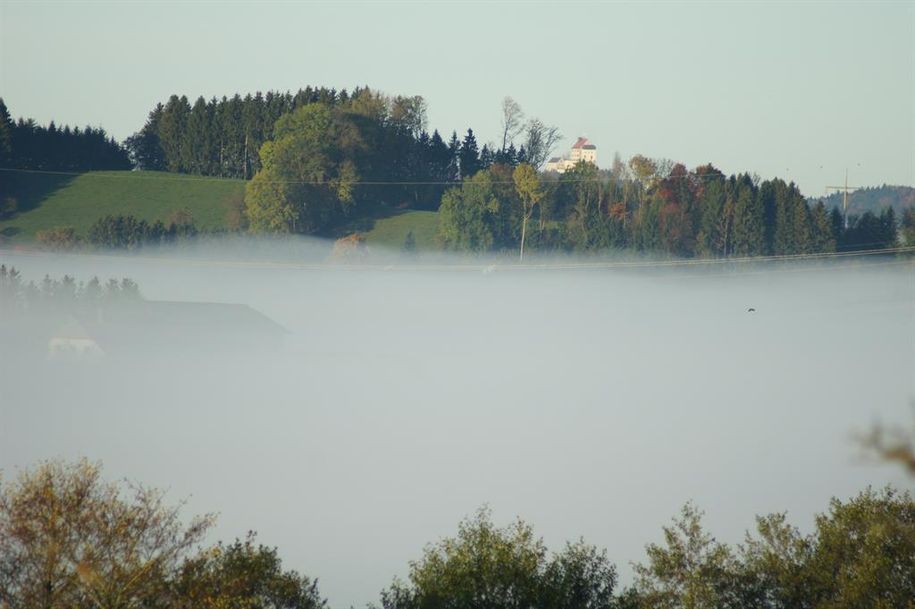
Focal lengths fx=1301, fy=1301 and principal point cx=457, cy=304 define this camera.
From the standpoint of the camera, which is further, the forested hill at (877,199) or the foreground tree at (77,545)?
the forested hill at (877,199)

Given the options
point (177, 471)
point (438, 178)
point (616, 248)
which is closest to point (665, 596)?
point (177, 471)

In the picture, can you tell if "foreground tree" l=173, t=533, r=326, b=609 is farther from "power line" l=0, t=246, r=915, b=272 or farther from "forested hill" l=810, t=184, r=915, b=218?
"forested hill" l=810, t=184, r=915, b=218

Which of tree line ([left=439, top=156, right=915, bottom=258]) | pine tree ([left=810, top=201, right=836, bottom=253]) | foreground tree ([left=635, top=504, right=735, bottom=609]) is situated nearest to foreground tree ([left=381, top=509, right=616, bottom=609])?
foreground tree ([left=635, top=504, right=735, bottom=609])

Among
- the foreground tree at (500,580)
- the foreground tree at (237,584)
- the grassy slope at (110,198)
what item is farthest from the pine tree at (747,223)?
the foreground tree at (237,584)

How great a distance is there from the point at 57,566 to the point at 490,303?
11404 centimetres

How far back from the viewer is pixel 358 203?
132 meters

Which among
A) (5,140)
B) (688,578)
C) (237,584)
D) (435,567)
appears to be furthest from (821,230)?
(237,584)

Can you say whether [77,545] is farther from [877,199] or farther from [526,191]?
[877,199]

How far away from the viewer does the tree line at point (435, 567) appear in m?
18.8

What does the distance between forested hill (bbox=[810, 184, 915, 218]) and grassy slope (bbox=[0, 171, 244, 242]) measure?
217 feet

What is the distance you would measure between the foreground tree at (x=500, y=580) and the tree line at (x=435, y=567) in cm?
3

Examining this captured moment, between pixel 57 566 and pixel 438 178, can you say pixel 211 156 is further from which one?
pixel 57 566

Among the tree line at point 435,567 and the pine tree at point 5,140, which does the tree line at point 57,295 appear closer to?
the pine tree at point 5,140

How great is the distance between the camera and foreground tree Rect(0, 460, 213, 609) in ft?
60.8
